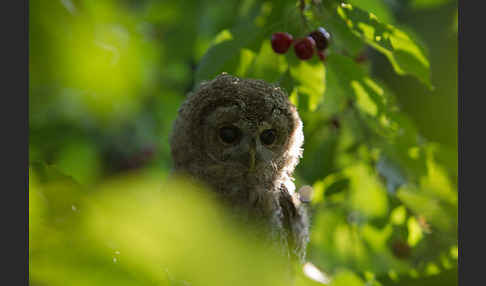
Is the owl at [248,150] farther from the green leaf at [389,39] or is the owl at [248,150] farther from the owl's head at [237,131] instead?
the green leaf at [389,39]

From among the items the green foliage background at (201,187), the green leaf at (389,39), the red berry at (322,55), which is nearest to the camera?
the green foliage background at (201,187)

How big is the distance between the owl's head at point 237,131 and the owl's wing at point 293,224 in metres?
0.11

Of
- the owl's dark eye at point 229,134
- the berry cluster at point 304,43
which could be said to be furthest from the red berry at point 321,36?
the owl's dark eye at point 229,134

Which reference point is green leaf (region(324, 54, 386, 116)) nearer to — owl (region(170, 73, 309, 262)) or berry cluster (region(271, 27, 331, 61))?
berry cluster (region(271, 27, 331, 61))

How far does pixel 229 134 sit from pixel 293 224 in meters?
0.44

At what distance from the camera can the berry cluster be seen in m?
1.48

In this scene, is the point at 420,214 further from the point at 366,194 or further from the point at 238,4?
the point at 238,4

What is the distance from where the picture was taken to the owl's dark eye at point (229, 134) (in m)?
1.57

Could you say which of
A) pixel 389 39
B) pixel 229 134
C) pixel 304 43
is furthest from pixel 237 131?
pixel 389 39

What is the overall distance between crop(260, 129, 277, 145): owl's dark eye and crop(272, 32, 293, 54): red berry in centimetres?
27

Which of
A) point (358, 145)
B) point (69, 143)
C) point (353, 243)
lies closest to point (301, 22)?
point (358, 145)

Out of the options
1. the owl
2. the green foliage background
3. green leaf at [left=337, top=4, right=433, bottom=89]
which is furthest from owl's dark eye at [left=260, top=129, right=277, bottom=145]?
green leaf at [left=337, top=4, right=433, bottom=89]

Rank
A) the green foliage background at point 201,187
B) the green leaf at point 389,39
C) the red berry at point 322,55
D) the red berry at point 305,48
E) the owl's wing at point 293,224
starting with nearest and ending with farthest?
the green foliage background at point 201,187 < the green leaf at point 389,39 < the red berry at point 305,48 < the red berry at point 322,55 < the owl's wing at point 293,224

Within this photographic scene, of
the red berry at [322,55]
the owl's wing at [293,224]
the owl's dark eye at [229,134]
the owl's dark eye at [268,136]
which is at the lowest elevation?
the owl's wing at [293,224]
